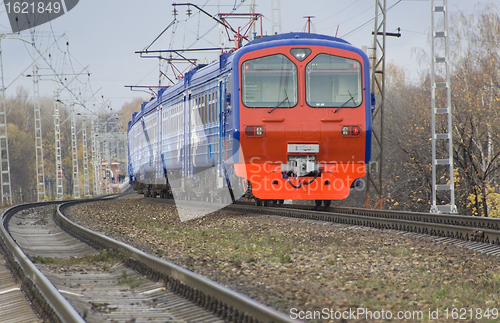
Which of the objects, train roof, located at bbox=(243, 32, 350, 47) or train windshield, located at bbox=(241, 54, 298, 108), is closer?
train windshield, located at bbox=(241, 54, 298, 108)

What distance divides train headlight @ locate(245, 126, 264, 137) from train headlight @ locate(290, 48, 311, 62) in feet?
5.67

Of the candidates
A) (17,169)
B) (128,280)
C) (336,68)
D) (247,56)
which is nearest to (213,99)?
(247,56)

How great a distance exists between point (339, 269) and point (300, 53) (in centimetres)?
706

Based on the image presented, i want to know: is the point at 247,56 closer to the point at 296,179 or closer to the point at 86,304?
→ the point at 296,179

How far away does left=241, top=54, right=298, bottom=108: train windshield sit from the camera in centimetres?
1239

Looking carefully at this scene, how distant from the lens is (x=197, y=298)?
4.95 metres

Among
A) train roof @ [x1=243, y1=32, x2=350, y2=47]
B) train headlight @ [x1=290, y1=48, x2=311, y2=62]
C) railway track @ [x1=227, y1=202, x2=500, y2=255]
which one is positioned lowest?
railway track @ [x1=227, y1=202, x2=500, y2=255]

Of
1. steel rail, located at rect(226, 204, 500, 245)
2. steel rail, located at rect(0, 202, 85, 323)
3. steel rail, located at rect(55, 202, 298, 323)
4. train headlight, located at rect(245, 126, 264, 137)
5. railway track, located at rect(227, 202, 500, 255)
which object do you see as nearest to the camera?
steel rail, located at rect(55, 202, 298, 323)

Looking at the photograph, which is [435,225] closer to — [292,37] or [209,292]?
[209,292]

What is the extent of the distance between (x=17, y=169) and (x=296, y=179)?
73270mm

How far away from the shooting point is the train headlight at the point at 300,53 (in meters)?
12.6

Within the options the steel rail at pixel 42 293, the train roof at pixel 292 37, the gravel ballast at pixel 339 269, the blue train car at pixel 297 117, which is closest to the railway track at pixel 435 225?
the gravel ballast at pixel 339 269

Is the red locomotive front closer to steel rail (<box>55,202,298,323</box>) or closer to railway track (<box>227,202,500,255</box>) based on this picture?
railway track (<box>227,202,500,255</box>)

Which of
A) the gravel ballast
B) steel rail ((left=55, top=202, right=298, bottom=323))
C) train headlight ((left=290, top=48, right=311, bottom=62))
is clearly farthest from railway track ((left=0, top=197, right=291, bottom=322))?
train headlight ((left=290, top=48, right=311, bottom=62))
